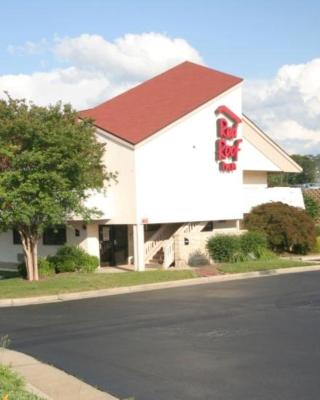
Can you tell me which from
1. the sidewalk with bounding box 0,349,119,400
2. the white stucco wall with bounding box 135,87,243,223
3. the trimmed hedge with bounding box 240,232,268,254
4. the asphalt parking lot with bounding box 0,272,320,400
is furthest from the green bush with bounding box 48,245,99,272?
the sidewalk with bounding box 0,349,119,400

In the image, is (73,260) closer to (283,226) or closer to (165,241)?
(165,241)

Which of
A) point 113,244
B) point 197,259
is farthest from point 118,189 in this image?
point 197,259

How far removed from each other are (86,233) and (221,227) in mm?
7049

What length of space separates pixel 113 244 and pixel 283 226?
25.9 feet

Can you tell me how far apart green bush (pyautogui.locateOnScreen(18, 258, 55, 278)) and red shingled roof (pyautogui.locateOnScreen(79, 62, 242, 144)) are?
5.68 m

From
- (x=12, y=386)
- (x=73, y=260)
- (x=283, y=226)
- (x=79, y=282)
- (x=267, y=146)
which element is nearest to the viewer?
(x=12, y=386)

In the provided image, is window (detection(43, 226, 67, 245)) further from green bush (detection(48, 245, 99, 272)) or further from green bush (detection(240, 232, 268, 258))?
green bush (detection(240, 232, 268, 258))

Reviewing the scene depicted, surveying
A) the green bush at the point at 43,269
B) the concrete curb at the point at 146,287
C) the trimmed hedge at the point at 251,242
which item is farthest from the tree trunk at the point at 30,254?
the trimmed hedge at the point at 251,242

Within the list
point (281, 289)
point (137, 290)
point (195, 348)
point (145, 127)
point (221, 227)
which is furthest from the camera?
point (221, 227)

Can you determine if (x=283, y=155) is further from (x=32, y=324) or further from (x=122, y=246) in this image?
(x=32, y=324)

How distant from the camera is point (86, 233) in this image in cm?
2752

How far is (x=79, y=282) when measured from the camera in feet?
71.4

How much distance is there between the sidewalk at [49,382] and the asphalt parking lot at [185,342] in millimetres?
234

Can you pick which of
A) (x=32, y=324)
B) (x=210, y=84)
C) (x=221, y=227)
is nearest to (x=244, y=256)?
(x=221, y=227)
